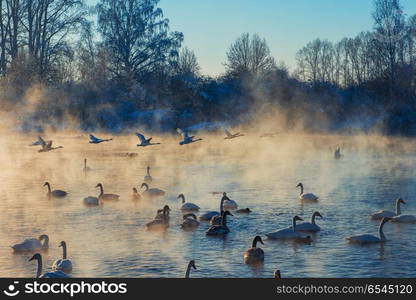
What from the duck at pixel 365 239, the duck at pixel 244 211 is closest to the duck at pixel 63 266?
the duck at pixel 365 239

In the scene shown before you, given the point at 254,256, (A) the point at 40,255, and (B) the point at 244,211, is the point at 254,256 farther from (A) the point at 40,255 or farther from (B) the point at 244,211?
(B) the point at 244,211

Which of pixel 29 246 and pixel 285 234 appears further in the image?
pixel 285 234

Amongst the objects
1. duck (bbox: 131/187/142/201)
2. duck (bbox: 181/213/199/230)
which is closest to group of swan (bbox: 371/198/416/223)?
duck (bbox: 181/213/199/230)

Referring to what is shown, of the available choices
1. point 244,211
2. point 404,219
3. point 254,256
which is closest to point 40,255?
point 254,256

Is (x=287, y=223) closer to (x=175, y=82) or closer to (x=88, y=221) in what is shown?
(x=88, y=221)

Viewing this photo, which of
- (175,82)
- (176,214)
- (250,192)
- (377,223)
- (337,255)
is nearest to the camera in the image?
(337,255)

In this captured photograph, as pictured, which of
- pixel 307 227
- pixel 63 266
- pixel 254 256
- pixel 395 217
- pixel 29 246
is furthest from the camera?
pixel 395 217

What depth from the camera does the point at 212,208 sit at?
84.5 feet

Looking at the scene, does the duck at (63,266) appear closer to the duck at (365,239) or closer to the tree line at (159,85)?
the duck at (365,239)

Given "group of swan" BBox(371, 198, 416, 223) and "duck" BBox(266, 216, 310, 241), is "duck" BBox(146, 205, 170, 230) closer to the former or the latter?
"duck" BBox(266, 216, 310, 241)

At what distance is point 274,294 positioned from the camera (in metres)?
12.8

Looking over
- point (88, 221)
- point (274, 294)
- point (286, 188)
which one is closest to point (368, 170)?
point (286, 188)

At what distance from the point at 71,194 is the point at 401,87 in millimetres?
42117

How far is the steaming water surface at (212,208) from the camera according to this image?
1717 cm
